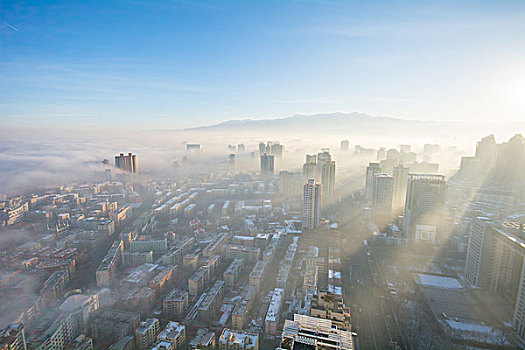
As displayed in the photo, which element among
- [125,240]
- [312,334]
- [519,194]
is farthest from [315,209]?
[519,194]

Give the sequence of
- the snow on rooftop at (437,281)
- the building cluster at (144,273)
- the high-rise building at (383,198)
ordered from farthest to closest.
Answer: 1. the high-rise building at (383,198)
2. the snow on rooftop at (437,281)
3. the building cluster at (144,273)

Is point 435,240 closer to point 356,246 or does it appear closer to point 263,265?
point 356,246

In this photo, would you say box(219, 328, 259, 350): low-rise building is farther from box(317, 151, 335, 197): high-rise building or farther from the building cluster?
box(317, 151, 335, 197): high-rise building

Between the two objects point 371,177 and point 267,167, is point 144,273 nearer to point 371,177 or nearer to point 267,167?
point 371,177

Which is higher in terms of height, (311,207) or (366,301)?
(311,207)

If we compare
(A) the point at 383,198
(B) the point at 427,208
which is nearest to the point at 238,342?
(B) the point at 427,208

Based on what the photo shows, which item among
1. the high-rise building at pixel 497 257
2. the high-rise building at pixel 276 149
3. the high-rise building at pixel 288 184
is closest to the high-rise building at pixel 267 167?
the high-rise building at pixel 288 184

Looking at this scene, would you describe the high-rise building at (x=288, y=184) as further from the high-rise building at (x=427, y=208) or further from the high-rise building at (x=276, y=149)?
the high-rise building at (x=276, y=149)
